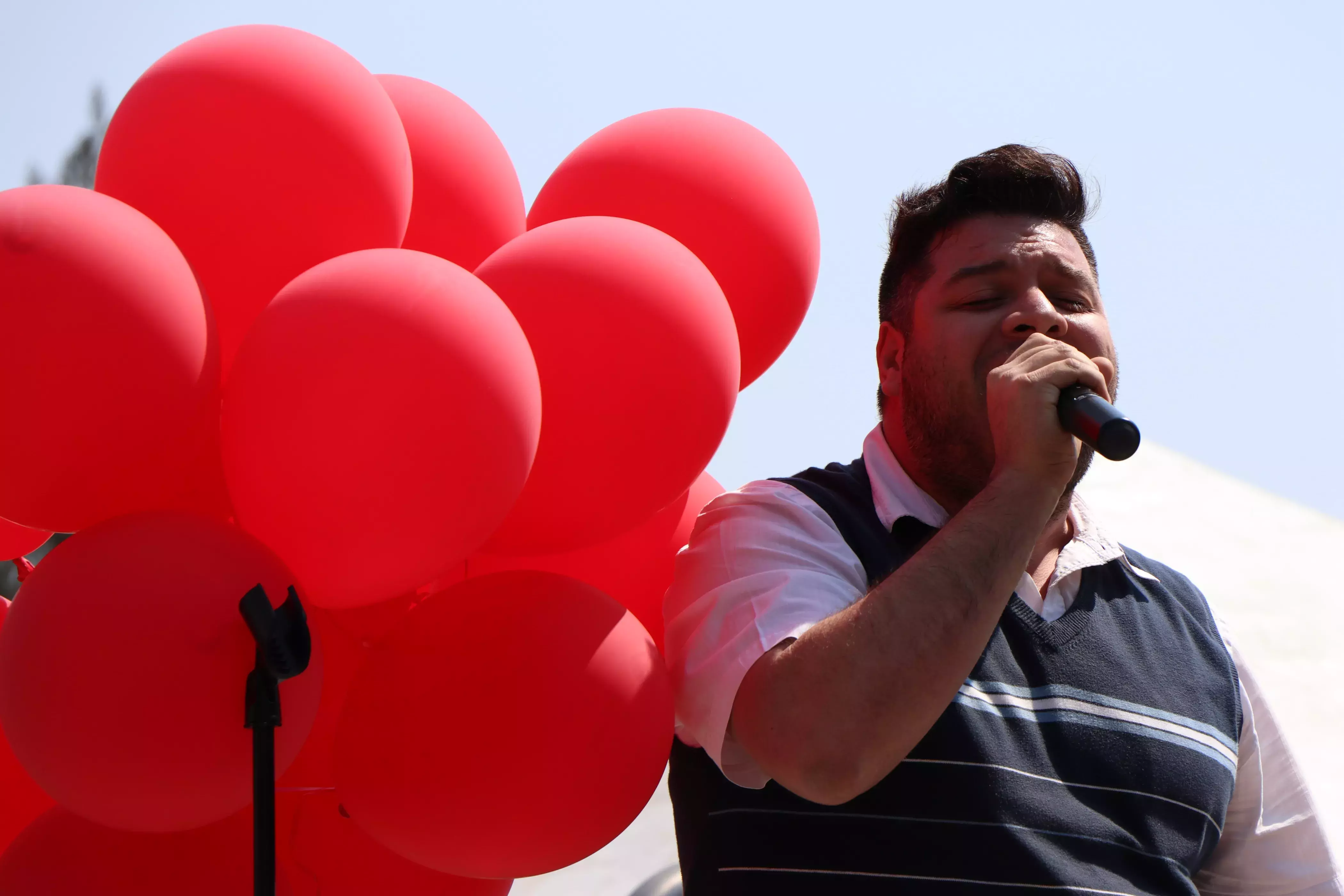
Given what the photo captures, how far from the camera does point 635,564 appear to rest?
4.76ft

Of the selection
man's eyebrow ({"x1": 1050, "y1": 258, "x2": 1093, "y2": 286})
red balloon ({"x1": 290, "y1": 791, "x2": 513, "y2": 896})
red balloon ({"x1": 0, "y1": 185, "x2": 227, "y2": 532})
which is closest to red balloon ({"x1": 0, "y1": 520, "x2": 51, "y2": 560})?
red balloon ({"x1": 0, "y1": 185, "x2": 227, "y2": 532})

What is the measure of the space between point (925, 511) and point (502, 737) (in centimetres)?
72

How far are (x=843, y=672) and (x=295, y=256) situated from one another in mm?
741

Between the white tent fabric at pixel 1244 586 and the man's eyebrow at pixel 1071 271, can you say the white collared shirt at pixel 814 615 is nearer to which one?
the man's eyebrow at pixel 1071 271

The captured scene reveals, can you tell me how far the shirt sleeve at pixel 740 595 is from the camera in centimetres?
126

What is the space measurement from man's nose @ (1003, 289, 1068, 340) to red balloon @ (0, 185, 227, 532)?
3.33 feet

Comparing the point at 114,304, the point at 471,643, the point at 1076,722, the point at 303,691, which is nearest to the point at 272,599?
the point at 303,691

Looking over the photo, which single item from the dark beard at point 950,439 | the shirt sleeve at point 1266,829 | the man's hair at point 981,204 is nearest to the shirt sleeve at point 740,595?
the dark beard at point 950,439

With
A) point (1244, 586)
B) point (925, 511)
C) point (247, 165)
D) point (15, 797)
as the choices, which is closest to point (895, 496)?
point (925, 511)

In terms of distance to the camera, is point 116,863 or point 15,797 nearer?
point 116,863

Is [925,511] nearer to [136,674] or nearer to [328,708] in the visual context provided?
[328,708]

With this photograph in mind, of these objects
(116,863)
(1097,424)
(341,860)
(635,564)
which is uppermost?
(1097,424)

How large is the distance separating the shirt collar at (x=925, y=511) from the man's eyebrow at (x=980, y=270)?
0.27 metres

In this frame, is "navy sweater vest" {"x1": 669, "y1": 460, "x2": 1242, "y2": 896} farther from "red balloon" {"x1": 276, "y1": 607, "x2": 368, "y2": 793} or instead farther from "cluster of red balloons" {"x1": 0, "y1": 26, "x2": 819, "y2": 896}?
"red balloon" {"x1": 276, "y1": 607, "x2": 368, "y2": 793}
